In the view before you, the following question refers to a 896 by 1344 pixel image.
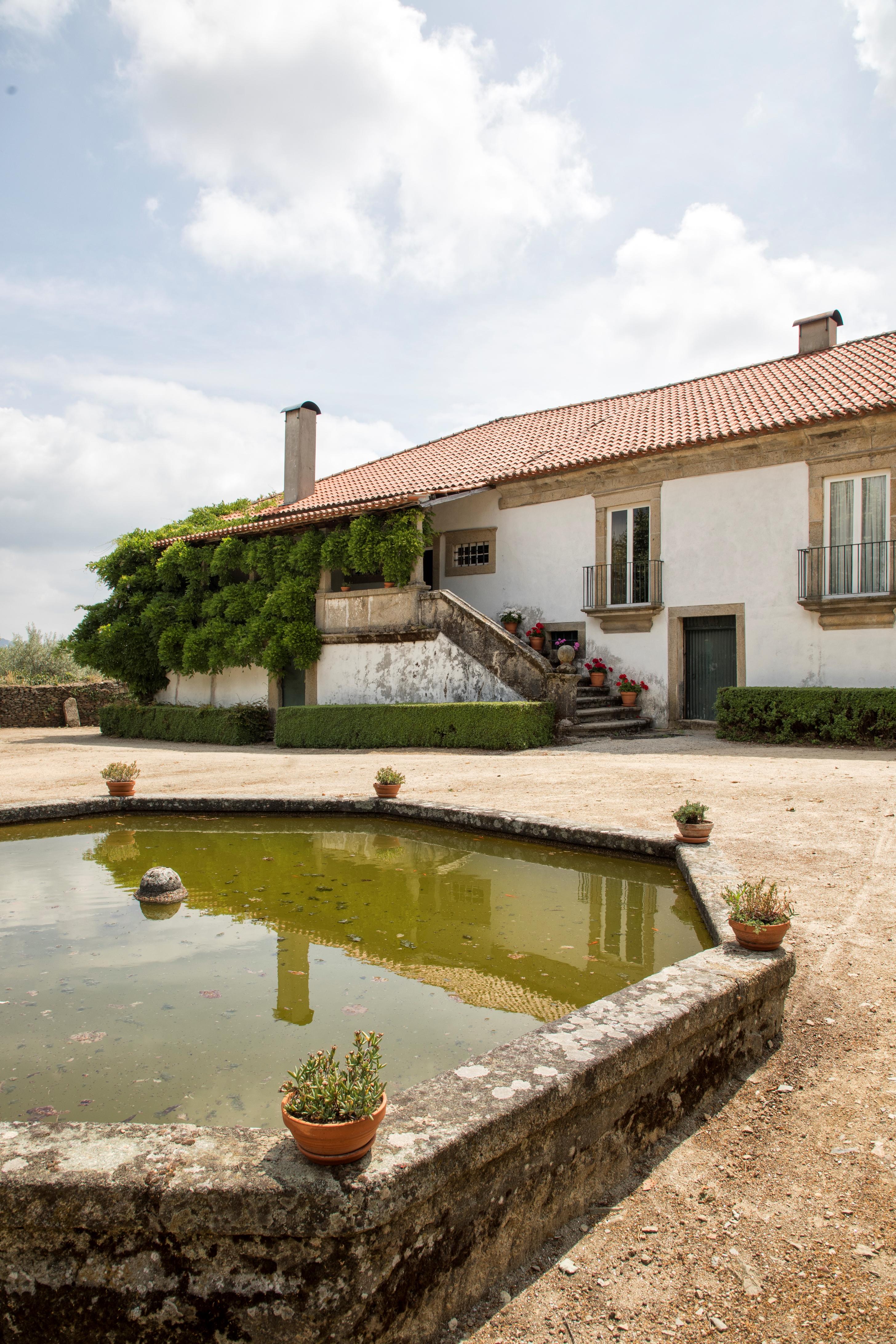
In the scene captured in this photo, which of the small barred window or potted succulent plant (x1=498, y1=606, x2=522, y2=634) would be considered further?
the small barred window

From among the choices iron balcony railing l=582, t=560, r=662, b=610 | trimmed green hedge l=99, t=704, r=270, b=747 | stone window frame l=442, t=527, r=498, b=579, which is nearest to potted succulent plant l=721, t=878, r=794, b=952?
iron balcony railing l=582, t=560, r=662, b=610

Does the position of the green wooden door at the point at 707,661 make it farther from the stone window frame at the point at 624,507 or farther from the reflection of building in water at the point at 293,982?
the reflection of building in water at the point at 293,982

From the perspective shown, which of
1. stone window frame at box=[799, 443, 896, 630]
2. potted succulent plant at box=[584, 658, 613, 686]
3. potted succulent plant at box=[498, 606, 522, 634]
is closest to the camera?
stone window frame at box=[799, 443, 896, 630]

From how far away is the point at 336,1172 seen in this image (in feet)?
5.73

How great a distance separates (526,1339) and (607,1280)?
0.86ft

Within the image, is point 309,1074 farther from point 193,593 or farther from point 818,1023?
point 193,593

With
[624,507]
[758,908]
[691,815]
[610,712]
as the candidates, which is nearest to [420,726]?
[610,712]

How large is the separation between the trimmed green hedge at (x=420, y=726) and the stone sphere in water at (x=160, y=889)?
8.72 meters

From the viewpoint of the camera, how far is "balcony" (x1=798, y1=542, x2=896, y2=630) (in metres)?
13.6

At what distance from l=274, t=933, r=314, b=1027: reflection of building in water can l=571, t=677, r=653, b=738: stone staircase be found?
10501 mm

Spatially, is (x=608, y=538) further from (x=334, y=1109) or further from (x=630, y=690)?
(x=334, y=1109)

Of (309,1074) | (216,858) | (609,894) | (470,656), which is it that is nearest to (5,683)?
(470,656)

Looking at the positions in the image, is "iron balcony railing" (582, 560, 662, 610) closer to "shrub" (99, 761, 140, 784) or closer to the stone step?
the stone step

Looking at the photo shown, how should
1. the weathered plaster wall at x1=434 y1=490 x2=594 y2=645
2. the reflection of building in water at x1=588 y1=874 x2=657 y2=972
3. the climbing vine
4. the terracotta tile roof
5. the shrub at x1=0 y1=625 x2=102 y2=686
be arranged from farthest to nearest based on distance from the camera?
the shrub at x1=0 y1=625 x2=102 y2=686
the weathered plaster wall at x1=434 y1=490 x2=594 y2=645
the climbing vine
the terracotta tile roof
the reflection of building in water at x1=588 y1=874 x2=657 y2=972
